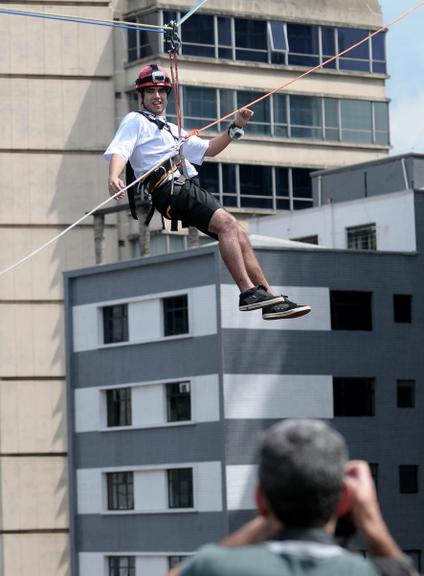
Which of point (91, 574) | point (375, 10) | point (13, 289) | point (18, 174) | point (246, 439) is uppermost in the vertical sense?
point (375, 10)

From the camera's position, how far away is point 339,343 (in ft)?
226

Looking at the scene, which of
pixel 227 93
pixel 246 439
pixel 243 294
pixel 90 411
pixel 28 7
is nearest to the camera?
pixel 243 294

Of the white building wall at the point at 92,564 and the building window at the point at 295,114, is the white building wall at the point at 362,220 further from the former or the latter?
the white building wall at the point at 92,564

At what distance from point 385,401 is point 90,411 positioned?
12744 mm

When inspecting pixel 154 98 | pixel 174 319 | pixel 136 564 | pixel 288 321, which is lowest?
pixel 136 564

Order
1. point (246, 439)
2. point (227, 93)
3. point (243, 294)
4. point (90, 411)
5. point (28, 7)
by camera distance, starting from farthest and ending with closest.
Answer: point (28, 7), point (227, 93), point (90, 411), point (246, 439), point (243, 294)

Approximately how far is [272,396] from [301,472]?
6123cm

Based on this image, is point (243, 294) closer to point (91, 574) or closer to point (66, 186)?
point (91, 574)

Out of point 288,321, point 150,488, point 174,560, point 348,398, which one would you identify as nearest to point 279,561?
point 288,321

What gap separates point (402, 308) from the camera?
71250 mm

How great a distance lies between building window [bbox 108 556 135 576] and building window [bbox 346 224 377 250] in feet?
52.1

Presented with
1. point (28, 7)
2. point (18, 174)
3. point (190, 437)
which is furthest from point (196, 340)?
point (28, 7)

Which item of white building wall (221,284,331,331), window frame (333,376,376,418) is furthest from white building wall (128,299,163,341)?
window frame (333,376,376,418)

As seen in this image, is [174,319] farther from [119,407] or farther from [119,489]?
[119,489]
